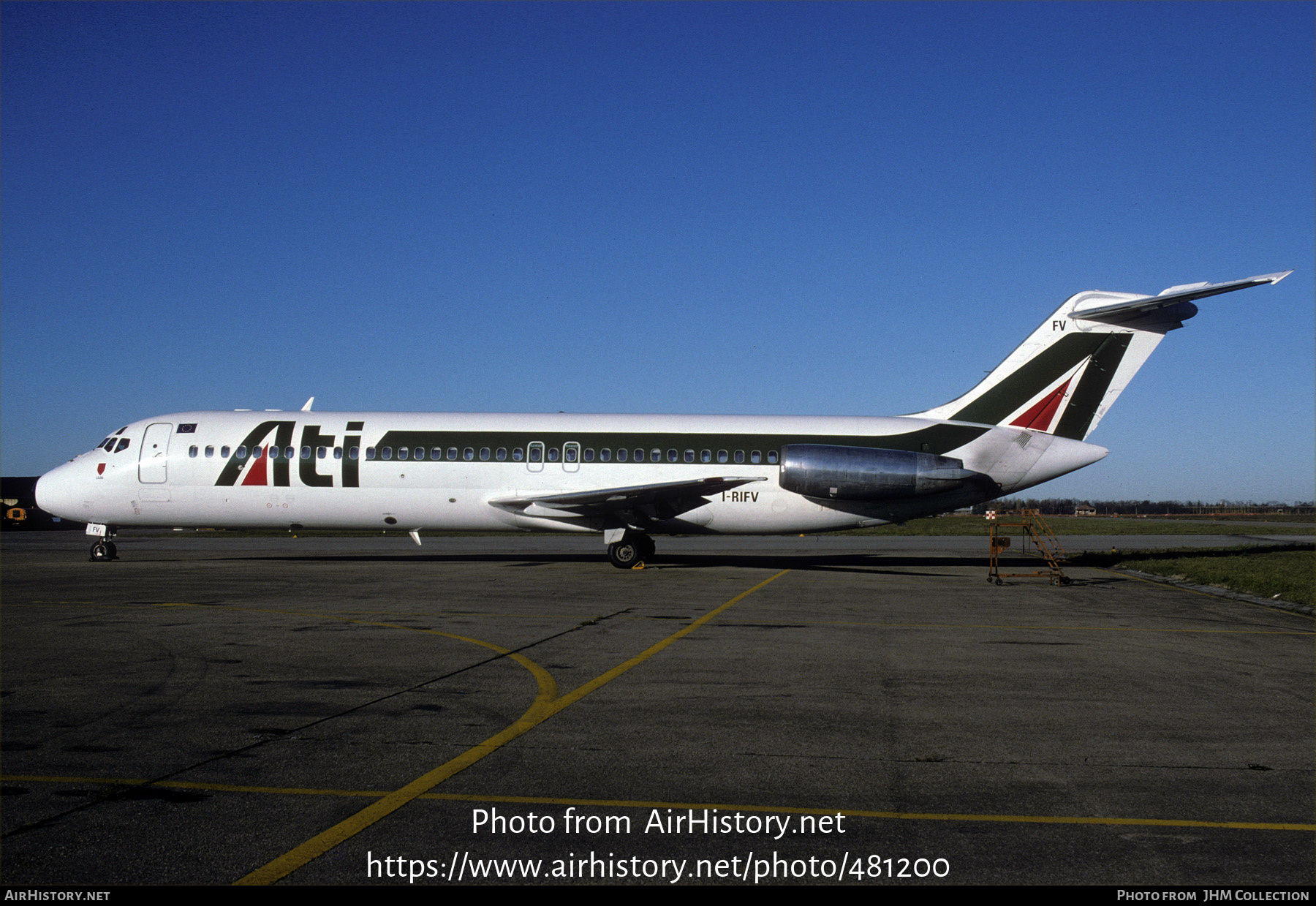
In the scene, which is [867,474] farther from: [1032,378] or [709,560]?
[709,560]

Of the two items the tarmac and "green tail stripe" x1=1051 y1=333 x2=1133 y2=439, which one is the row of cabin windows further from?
the tarmac

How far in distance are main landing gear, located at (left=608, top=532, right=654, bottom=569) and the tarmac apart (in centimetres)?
786

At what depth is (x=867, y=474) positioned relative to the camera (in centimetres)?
2239

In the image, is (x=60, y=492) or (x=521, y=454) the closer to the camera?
(x=521, y=454)

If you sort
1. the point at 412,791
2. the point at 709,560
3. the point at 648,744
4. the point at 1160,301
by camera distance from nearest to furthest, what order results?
the point at 412,791 < the point at 648,744 < the point at 1160,301 < the point at 709,560

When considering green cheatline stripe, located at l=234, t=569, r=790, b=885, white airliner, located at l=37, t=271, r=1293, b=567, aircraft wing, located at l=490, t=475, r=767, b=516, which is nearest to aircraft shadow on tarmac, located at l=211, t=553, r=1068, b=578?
white airliner, located at l=37, t=271, r=1293, b=567

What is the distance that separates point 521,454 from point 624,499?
3015 millimetres

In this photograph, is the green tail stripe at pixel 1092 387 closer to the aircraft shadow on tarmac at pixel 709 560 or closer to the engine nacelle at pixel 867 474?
the engine nacelle at pixel 867 474

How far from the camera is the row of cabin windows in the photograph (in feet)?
76.4

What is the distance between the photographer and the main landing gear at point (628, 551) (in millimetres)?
22844

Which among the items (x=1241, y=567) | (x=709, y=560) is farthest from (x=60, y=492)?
(x=1241, y=567)

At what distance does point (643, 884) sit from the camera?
14.2ft

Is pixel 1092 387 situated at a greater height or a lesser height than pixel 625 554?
greater

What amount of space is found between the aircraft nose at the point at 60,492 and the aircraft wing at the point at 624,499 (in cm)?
1115
